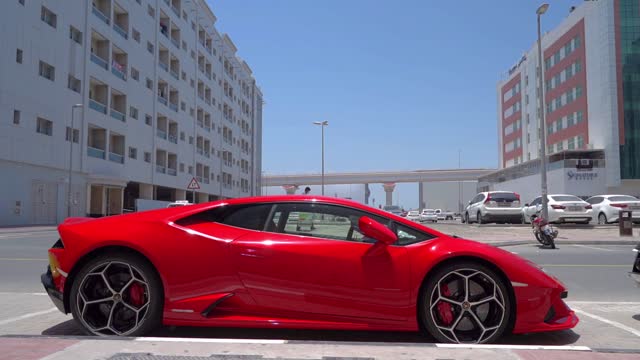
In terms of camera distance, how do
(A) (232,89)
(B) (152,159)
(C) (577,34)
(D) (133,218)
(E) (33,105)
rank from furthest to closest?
(A) (232,89)
(C) (577,34)
(B) (152,159)
(E) (33,105)
(D) (133,218)

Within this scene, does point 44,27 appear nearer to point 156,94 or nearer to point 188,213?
point 156,94

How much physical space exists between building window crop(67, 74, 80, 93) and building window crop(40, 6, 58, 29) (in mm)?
3332

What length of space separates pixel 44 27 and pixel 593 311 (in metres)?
33.5

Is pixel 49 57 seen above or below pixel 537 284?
above

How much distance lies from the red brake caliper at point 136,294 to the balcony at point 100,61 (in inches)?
1414

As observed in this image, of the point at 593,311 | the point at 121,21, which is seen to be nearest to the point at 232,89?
the point at 121,21

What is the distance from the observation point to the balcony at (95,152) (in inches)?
1414

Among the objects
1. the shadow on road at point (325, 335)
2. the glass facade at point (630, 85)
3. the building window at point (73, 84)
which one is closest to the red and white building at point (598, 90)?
the glass facade at point (630, 85)

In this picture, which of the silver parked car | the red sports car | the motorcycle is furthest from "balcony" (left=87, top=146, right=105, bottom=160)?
the red sports car

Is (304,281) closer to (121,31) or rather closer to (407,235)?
(407,235)

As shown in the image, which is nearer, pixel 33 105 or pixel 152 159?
pixel 33 105

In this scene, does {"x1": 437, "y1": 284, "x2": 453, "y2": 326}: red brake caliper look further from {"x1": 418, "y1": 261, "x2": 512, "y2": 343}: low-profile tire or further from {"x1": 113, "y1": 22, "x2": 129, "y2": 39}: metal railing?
{"x1": 113, "y1": 22, "x2": 129, "y2": 39}: metal railing

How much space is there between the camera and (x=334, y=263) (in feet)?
14.1

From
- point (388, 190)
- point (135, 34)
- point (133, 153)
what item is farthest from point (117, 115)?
point (388, 190)
